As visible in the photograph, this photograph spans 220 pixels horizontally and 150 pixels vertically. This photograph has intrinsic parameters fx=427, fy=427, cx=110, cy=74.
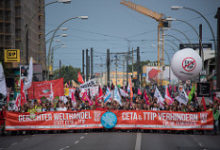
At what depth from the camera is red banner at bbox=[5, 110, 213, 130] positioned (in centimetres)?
2095

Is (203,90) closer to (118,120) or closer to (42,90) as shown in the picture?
(118,120)

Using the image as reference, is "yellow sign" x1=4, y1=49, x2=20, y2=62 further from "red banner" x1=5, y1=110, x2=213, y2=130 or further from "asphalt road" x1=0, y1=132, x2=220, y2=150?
"asphalt road" x1=0, y1=132, x2=220, y2=150

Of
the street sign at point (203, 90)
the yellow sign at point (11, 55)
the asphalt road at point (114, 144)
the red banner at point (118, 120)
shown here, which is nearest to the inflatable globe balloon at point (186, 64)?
the street sign at point (203, 90)

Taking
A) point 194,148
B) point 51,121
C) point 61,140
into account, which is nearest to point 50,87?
point 51,121

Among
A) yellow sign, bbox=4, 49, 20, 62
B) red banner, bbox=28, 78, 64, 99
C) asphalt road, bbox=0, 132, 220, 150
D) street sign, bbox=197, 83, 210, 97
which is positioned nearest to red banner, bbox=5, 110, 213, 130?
red banner, bbox=28, 78, 64, 99

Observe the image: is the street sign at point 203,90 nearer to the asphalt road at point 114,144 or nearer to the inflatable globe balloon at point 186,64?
the inflatable globe balloon at point 186,64

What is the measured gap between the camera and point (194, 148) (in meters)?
15.4

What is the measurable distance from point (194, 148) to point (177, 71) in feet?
21.5

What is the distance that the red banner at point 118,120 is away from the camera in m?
21.0

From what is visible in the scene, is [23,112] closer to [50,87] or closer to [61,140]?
[50,87]

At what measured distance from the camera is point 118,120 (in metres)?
21.5

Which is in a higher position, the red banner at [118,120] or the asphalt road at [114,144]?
the red banner at [118,120]

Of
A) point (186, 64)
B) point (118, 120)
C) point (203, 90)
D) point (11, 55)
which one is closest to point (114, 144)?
point (118, 120)

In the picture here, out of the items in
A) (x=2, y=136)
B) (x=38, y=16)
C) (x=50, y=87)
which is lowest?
(x=2, y=136)
